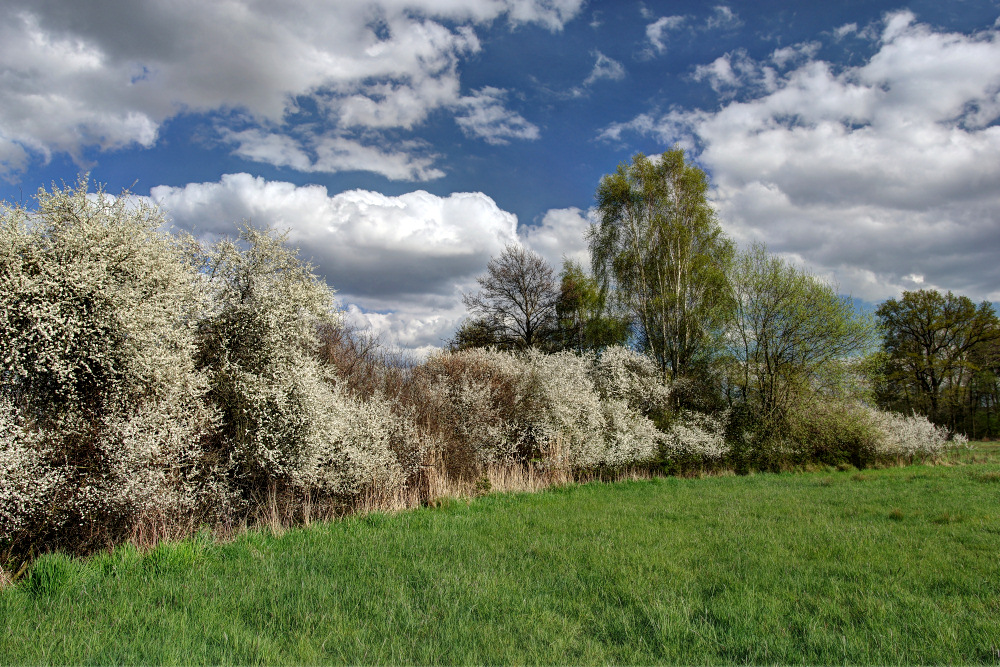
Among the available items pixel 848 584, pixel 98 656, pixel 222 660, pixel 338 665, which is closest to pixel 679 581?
pixel 848 584

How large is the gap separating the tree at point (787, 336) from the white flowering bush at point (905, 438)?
116 inches

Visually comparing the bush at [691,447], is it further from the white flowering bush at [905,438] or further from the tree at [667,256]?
the white flowering bush at [905,438]

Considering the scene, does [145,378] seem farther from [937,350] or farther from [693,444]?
[937,350]

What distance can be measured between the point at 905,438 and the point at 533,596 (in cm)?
2267

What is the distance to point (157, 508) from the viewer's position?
7098 mm

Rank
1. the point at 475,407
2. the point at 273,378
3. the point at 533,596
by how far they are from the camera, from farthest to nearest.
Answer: the point at 475,407, the point at 273,378, the point at 533,596

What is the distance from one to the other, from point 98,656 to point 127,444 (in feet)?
12.9

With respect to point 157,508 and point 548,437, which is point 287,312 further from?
point 548,437

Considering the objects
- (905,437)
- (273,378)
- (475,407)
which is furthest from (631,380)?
(273,378)

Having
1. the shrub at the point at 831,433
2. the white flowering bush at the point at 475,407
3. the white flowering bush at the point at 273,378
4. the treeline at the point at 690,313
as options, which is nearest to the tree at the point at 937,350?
the treeline at the point at 690,313

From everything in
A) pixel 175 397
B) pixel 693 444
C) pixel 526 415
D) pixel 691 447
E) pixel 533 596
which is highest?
pixel 175 397

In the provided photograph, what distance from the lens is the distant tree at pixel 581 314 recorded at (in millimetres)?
25016

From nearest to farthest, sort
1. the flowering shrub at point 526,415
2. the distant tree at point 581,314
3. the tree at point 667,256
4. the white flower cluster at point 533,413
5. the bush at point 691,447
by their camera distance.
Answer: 1. the flowering shrub at point 526,415
2. the white flower cluster at point 533,413
3. the bush at point 691,447
4. the tree at point 667,256
5. the distant tree at point 581,314

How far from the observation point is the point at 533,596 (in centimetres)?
465
